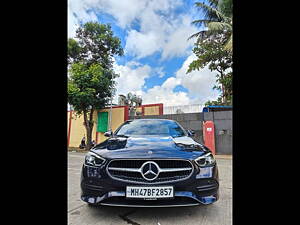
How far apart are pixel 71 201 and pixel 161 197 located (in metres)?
1.61

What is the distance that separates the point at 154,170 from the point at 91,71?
12255 mm

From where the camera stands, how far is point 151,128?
319 cm

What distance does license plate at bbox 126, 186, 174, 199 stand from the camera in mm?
1764

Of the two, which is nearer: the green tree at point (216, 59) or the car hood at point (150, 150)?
the car hood at point (150, 150)

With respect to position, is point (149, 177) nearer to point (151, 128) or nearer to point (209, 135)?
point (151, 128)

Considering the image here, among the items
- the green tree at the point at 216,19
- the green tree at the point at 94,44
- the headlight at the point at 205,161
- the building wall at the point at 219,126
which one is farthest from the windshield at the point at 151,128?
the green tree at the point at 94,44

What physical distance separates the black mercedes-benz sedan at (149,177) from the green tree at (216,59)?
11315mm

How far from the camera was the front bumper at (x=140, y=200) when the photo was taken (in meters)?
1.79

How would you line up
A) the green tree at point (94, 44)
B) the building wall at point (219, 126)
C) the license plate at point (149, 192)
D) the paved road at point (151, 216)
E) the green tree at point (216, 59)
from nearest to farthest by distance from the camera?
the license plate at point (149, 192), the paved road at point (151, 216), the building wall at point (219, 126), the green tree at point (216, 59), the green tree at point (94, 44)

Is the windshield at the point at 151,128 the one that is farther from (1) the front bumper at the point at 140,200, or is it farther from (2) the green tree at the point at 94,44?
(2) the green tree at the point at 94,44

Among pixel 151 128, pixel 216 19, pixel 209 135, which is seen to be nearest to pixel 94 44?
pixel 216 19
